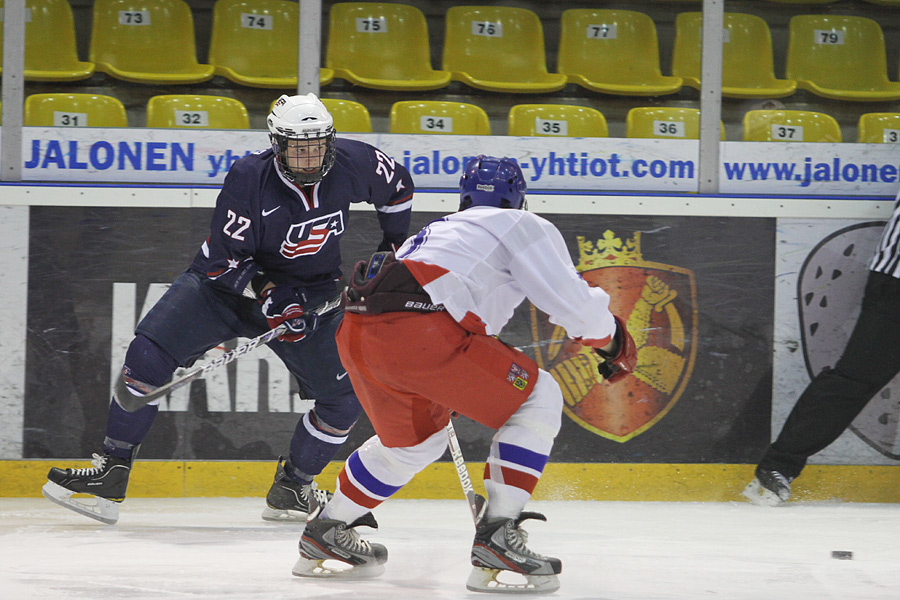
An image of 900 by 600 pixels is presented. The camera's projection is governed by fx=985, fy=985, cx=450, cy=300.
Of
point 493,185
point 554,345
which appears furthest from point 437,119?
point 493,185

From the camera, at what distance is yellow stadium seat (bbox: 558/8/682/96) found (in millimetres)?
4020

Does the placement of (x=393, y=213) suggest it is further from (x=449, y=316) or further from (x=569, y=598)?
(x=569, y=598)

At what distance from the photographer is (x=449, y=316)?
2156mm

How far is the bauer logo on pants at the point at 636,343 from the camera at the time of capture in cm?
342

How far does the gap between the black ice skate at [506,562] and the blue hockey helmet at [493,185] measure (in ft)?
2.32

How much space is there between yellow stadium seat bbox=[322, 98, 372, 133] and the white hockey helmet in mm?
781

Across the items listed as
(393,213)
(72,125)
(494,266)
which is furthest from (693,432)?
(72,125)

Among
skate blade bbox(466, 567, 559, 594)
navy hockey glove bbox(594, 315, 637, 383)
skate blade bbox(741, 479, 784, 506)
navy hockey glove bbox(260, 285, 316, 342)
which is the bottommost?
skate blade bbox(741, 479, 784, 506)

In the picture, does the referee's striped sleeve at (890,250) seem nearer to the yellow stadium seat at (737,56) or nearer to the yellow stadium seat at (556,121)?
the yellow stadium seat at (737,56)

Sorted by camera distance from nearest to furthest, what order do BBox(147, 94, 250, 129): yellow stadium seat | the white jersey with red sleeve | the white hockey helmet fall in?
1. the white jersey with red sleeve
2. the white hockey helmet
3. BBox(147, 94, 250, 129): yellow stadium seat

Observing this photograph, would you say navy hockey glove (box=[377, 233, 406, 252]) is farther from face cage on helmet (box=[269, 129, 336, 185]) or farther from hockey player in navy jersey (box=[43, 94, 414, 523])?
face cage on helmet (box=[269, 129, 336, 185])

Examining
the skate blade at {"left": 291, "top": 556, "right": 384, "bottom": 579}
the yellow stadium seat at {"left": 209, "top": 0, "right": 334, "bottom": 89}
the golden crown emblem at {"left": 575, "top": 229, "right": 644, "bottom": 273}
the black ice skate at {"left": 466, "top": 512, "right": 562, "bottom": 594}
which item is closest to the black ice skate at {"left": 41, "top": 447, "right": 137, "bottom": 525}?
the skate blade at {"left": 291, "top": 556, "right": 384, "bottom": 579}

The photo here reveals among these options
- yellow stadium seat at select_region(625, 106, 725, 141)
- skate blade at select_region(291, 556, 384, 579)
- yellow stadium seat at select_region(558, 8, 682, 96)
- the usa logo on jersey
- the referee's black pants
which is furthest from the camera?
yellow stadium seat at select_region(558, 8, 682, 96)

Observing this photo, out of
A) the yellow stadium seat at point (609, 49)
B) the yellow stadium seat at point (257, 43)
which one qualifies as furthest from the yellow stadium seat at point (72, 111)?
the yellow stadium seat at point (609, 49)
